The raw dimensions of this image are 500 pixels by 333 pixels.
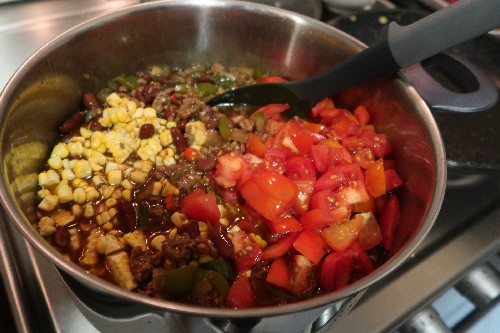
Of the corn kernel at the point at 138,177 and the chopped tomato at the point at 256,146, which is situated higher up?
the chopped tomato at the point at 256,146

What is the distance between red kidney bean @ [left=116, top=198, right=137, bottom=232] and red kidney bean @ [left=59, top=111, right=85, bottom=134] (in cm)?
36

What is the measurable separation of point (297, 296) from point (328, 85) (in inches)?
27.1

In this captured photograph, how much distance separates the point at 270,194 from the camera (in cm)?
123

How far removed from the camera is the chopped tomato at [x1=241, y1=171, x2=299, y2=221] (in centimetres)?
122

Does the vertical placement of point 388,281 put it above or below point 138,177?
below

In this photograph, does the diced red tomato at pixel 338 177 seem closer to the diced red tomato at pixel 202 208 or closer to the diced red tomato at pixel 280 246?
the diced red tomato at pixel 280 246

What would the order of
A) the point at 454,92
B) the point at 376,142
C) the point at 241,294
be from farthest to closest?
the point at 376,142, the point at 454,92, the point at 241,294

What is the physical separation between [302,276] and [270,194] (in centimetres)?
23

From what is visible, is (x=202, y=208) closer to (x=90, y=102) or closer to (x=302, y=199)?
(x=302, y=199)

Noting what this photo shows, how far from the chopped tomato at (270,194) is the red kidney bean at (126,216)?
0.32 m

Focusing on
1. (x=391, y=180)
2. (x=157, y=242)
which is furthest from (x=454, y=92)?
(x=157, y=242)

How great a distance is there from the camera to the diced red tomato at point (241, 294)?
1089mm

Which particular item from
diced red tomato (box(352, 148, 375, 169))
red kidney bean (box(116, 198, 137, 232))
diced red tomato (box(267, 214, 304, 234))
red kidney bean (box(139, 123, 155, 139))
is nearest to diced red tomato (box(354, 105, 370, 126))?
diced red tomato (box(352, 148, 375, 169))

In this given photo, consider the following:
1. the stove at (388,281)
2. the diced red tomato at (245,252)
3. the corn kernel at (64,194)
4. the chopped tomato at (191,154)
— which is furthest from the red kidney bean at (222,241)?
the corn kernel at (64,194)
